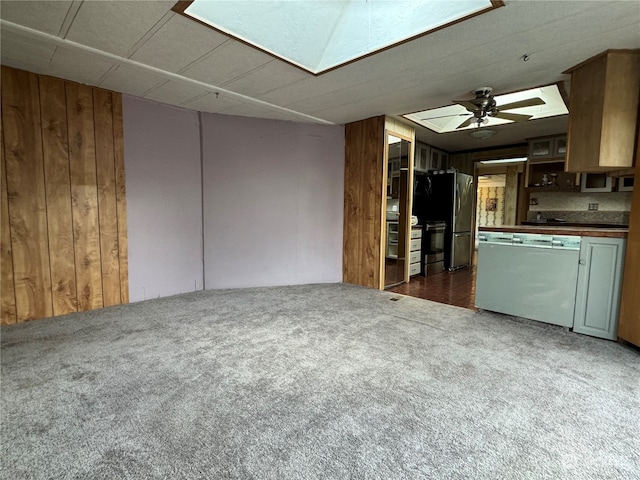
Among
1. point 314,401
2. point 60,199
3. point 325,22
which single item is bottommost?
point 314,401

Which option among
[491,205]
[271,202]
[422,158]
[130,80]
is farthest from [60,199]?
[491,205]

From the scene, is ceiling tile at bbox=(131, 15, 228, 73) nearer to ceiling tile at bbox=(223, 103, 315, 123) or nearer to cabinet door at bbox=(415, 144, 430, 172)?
ceiling tile at bbox=(223, 103, 315, 123)

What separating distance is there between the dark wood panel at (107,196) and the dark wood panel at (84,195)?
0.05 metres

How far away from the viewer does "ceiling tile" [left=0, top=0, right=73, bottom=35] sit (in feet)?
6.63

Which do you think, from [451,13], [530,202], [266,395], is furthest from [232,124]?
[530,202]

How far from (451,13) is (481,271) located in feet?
8.38

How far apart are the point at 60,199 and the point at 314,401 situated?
11.0ft

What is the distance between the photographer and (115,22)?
7.24 feet

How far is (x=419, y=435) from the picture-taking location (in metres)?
1.58

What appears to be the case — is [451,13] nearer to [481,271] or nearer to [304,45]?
[304,45]

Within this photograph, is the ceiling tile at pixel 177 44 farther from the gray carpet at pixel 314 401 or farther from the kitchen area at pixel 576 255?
the kitchen area at pixel 576 255

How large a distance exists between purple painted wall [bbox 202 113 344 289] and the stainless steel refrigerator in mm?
2060

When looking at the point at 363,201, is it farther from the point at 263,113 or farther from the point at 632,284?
the point at 632,284

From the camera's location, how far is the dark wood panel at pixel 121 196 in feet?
11.6
